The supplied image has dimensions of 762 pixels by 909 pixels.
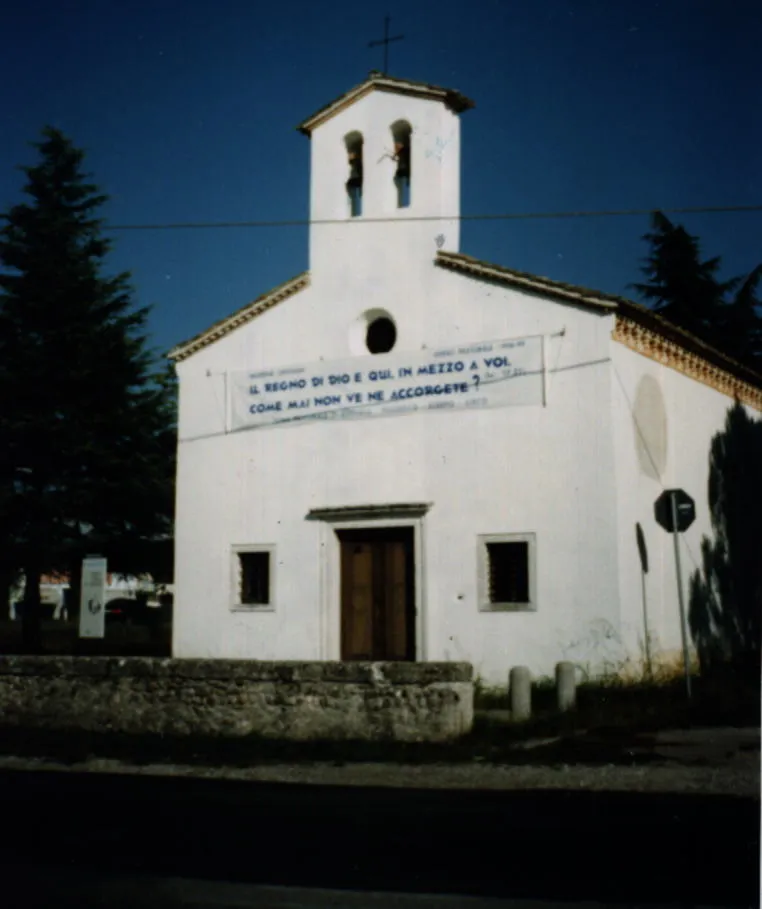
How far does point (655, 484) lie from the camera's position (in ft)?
56.9

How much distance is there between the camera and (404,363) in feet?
58.0

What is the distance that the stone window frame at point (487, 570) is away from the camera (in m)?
16.1

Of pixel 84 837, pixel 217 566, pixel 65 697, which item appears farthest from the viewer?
pixel 217 566

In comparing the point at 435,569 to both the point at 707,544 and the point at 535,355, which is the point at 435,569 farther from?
the point at 707,544

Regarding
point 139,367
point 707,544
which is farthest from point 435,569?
point 139,367

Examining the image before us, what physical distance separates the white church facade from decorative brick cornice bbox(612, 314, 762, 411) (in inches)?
2.2

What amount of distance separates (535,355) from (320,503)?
4.49 meters

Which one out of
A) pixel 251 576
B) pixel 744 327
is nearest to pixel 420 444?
pixel 251 576

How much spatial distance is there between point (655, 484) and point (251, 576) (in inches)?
285

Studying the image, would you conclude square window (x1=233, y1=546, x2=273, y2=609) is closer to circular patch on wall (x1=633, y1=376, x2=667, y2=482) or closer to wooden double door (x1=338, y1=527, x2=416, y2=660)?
wooden double door (x1=338, y1=527, x2=416, y2=660)

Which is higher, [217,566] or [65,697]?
[217,566]

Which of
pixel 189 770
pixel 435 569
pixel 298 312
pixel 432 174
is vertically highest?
pixel 432 174

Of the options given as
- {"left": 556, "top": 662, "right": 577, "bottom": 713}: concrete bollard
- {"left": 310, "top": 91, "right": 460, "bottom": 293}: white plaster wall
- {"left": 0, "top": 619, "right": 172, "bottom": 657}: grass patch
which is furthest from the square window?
{"left": 556, "top": 662, "right": 577, "bottom": 713}: concrete bollard

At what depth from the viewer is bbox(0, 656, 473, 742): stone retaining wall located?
11.4m
